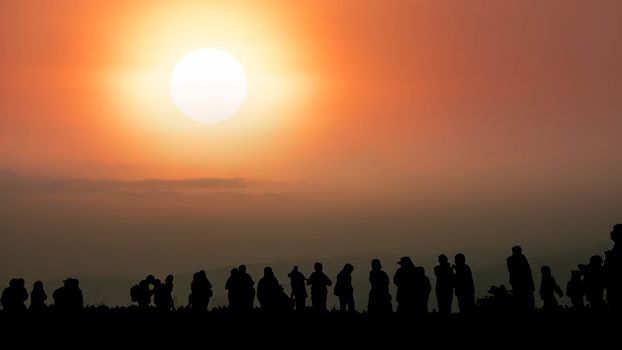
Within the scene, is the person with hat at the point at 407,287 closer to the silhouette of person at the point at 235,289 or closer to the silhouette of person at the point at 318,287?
the silhouette of person at the point at 318,287

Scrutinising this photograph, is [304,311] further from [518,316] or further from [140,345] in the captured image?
[140,345]

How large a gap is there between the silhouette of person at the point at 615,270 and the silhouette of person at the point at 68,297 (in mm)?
15410

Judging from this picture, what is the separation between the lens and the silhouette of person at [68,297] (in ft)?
94.7

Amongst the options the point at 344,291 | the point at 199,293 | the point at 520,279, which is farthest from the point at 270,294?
the point at 520,279

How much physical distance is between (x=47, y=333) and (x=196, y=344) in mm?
4982

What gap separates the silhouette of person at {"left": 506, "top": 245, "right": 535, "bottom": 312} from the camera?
29.5 metres

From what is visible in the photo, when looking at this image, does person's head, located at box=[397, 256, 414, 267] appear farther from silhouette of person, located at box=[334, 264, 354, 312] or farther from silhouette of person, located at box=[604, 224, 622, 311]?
silhouette of person, located at box=[334, 264, 354, 312]

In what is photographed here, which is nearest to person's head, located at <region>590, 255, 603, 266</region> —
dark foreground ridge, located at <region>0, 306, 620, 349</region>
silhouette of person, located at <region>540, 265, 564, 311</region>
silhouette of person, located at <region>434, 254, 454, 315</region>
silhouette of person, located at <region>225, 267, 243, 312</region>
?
silhouette of person, located at <region>540, 265, 564, 311</region>

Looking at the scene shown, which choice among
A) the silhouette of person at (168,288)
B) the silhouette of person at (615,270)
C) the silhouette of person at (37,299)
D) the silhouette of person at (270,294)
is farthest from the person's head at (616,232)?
the silhouette of person at (168,288)

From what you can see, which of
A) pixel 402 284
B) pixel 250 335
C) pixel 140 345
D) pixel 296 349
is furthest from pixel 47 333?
pixel 402 284

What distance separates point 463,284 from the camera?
29219 mm

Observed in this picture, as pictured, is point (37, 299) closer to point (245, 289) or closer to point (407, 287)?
point (245, 289)

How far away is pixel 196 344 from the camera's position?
77.3ft

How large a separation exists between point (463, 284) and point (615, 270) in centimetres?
654
